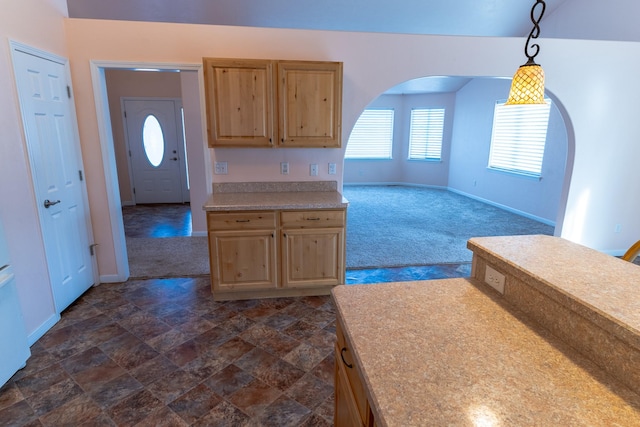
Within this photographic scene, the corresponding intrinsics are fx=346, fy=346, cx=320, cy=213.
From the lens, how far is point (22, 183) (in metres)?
2.45

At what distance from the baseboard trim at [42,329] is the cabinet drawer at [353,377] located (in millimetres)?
2378

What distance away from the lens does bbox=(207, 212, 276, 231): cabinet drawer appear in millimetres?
2900

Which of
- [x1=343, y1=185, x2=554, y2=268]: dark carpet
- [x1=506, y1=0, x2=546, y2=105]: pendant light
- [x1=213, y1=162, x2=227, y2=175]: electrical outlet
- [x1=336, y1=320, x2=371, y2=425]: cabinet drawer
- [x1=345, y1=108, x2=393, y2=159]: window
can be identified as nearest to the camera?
[x1=336, y1=320, x2=371, y2=425]: cabinet drawer

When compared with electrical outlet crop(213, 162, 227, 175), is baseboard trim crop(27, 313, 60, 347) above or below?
below

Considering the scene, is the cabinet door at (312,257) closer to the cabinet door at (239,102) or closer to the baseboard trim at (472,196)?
the cabinet door at (239,102)

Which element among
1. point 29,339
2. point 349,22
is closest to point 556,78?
point 349,22

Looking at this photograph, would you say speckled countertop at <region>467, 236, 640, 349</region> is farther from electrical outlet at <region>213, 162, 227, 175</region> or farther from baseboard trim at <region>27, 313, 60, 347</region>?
baseboard trim at <region>27, 313, 60, 347</region>

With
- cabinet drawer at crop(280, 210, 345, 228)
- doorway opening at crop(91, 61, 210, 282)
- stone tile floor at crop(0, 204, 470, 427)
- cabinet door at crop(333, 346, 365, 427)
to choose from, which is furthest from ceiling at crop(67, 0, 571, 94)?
cabinet door at crop(333, 346, 365, 427)

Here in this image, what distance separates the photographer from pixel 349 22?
16.5ft

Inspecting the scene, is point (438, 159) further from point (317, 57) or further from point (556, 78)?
point (317, 57)

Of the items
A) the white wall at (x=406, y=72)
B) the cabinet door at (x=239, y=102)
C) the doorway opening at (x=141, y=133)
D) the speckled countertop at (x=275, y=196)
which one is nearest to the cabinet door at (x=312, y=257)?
the speckled countertop at (x=275, y=196)

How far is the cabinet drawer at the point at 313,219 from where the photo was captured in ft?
9.83

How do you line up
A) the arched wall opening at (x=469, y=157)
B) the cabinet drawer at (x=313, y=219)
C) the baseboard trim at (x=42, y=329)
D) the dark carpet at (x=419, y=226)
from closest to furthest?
the baseboard trim at (x=42, y=329)
the cabinet drawer at (x=313, y=219)
the dark carpet at (x=419, y=226)
the arched wall opening at (x=469, y=157)

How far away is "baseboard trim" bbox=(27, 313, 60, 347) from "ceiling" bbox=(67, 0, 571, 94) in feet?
12.5
